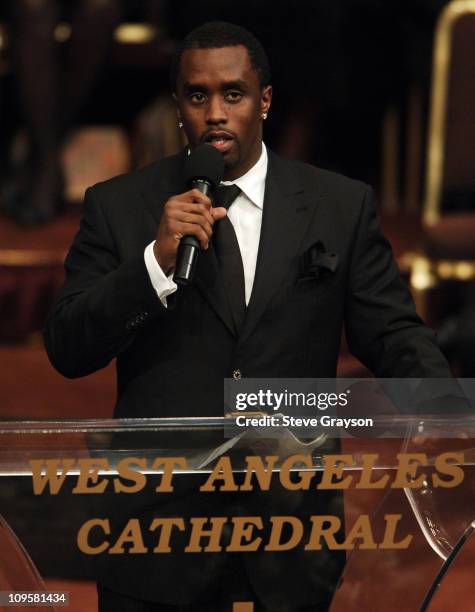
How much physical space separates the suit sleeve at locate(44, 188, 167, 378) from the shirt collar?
0.40ft

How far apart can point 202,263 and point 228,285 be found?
28 mm

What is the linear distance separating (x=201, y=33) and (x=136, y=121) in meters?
1.90

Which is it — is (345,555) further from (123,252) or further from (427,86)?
(427,86)

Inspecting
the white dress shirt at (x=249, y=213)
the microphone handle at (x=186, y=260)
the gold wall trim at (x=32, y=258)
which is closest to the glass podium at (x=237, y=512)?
the microphone handle at (x=186, y=260)

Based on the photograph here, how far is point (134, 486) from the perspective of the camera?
87 cm

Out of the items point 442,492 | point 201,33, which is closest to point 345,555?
point 442,492

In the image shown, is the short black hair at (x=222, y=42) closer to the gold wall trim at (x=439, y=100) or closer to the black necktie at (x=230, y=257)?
the black necktie at (x=230, y=257)

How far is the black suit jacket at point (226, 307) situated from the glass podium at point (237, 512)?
0.47 ft

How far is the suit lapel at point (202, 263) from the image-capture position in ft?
3.35

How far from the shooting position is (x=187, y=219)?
92 cm

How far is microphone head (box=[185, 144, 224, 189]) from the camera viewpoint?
0.95 m

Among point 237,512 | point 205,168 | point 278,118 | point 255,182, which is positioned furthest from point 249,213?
point 278,118

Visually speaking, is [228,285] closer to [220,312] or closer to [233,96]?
[220,312]

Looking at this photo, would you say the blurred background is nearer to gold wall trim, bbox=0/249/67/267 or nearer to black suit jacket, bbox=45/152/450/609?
gold wall trim, bbox=0/249/67/267
